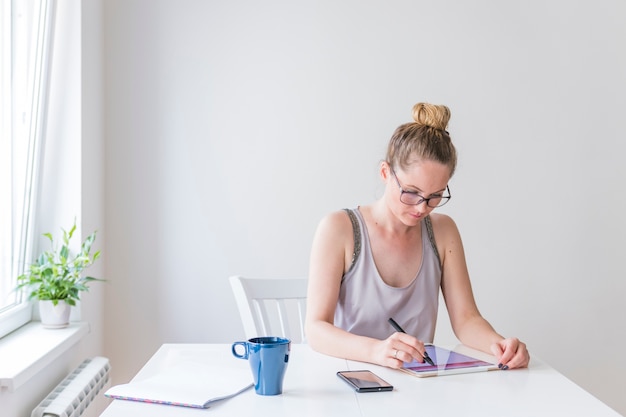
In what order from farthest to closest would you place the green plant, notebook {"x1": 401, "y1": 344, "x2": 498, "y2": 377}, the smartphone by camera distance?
the green plant, notebook {"x1": 401, "y1": 344, "x2": 498, "y2": 377}, the smartphone

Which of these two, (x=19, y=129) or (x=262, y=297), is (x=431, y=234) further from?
(x=19, y=129)

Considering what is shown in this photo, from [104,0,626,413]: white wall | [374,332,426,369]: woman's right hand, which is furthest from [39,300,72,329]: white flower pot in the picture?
[374,332,426,369]: woman's right hand

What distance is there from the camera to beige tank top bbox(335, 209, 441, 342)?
1.94 meters

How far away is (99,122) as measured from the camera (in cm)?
288

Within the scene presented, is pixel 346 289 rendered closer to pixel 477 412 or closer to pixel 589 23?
pixel 477 412

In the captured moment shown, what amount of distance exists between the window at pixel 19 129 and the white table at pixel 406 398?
0.96 meters

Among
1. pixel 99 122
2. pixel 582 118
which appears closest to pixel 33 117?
pixel 99 122

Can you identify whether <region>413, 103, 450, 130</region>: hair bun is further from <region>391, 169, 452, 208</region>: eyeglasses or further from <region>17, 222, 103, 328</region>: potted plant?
<region>17, 222, 103, 328</region>: potted plant

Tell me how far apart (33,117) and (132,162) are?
58 cm

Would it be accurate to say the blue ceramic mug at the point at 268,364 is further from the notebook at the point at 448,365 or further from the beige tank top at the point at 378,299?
the beige tank top at the point at 378,299

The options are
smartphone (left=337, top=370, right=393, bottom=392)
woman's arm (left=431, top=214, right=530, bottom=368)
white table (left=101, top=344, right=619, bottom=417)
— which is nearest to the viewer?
white table (left=101, top=344, right=619, bottom=417)

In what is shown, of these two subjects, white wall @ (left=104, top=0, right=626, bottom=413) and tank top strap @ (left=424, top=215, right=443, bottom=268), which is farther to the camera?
white wall @ (left=104, top=0, right=626, bottom=413)

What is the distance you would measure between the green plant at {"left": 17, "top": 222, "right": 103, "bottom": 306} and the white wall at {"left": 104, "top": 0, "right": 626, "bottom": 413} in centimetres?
49

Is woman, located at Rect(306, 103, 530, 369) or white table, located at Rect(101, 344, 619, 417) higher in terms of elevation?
woman, located at Rect(306, 103, 530, 369)
